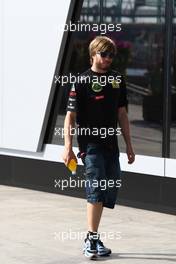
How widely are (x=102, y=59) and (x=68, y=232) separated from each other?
205 cm

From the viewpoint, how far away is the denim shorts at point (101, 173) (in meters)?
6.01

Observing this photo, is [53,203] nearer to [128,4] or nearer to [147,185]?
[147,185]

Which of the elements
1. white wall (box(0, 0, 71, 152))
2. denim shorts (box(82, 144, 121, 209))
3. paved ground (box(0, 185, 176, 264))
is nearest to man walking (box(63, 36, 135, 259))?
denim shorts (box(82, 144, 121, 209))

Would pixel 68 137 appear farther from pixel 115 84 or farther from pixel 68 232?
pixel 68 232

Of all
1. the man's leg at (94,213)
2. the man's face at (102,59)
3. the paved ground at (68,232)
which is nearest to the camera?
the man's face at (102,59)

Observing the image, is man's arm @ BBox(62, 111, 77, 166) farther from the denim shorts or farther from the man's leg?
the man's leg

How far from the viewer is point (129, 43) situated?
8.59m

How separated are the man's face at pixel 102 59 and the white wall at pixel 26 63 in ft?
10.7

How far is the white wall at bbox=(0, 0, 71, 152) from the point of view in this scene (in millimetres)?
9297

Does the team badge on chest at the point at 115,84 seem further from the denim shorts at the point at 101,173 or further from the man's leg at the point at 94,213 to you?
the man's leg at the point at 94,213

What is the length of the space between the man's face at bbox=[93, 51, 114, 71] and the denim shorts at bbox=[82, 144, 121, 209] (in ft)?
2.20

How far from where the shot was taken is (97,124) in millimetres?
6016

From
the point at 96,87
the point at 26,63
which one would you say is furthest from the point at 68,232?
the point at 26,63

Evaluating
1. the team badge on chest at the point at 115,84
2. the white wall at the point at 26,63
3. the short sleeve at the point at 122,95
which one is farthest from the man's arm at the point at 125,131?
the white wall at the point at 26,63
